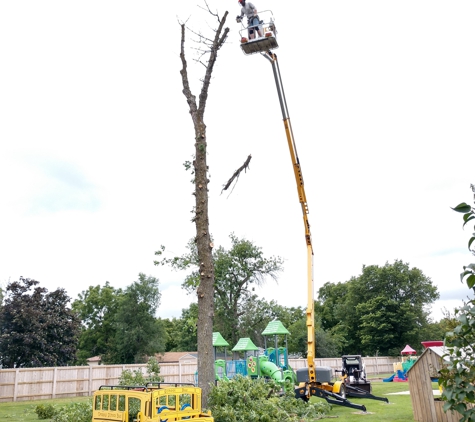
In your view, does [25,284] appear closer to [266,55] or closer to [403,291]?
[266,55]

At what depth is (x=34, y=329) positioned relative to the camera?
31844 millimetres

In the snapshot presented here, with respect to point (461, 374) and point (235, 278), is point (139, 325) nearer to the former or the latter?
point (235, 278)

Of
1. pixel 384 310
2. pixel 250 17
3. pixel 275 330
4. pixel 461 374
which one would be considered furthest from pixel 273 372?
pixel 384 310

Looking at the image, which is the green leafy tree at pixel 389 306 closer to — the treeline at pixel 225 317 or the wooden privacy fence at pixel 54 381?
the treeline at pixel 225 317

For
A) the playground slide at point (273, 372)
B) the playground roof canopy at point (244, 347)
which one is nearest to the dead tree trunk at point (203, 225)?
the playground slide at point (273, 372)

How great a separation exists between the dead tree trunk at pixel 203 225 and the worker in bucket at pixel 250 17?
4.08 ft

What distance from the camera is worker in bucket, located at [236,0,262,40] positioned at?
1049 centimetres

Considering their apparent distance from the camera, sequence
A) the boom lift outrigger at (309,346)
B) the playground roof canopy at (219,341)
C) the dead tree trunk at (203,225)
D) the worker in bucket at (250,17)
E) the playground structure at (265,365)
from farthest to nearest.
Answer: the playground roof canopy at (219,341), the playground structure at (265,365), the boom lift outrigger at (309,346), the worker in bucket at (250,17), the dead tree trunk at (203,225)

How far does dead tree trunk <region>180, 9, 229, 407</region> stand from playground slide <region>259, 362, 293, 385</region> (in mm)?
12737

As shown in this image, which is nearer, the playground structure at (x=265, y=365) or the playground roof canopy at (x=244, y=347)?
the playground structure at (x=265, y=365)

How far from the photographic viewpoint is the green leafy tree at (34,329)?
31172mm

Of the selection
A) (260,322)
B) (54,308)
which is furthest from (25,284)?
(260,322)

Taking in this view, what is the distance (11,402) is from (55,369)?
105 inches

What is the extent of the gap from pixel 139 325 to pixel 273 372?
2464cm
